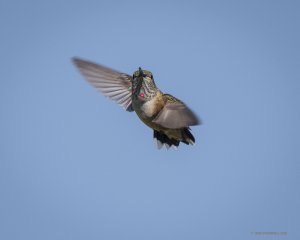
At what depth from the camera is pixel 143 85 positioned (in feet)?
28.1

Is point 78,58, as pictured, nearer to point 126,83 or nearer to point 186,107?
point 126,83

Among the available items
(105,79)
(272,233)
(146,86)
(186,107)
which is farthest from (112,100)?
(272,233)

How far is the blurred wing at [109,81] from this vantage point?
9.50 metres

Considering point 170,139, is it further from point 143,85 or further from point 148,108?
point 143,85

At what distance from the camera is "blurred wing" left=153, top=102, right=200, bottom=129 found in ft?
22.6

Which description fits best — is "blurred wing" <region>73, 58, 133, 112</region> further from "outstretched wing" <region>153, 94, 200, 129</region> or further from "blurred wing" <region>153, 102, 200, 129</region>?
"blurred wing" <region>153, 102, 200, 129</region>

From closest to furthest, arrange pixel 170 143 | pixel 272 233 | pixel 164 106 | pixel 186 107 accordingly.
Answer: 1. pixel 272 233
2. pixel 186 107
3. pixel 164 106
4. pixel 170 143

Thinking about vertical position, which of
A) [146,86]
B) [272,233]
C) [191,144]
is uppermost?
[146,86]

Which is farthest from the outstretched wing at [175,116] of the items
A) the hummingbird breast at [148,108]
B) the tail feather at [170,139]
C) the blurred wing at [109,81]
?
the blurred wing at [109,81]

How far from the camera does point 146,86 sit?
28.1 feet

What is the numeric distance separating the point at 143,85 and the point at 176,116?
1.35m

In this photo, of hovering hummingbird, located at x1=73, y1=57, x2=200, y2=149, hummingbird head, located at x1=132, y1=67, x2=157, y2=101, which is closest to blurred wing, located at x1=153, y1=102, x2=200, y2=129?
hovering hummingbird, located at x1=73, y1=57, x2=200, y2=149

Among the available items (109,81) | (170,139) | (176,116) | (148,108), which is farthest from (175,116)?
(109,81)

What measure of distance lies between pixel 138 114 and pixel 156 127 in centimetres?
34
